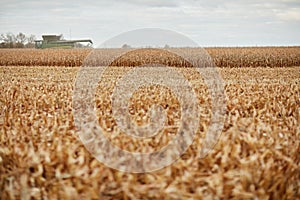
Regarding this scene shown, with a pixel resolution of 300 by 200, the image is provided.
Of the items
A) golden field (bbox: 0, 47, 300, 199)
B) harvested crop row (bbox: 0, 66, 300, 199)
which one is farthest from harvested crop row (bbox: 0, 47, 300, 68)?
harvested crop row (bbox: 0, 66, 300, 199)

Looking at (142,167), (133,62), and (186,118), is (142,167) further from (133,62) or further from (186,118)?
(133,62)

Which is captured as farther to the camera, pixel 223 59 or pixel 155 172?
pixel 223 59

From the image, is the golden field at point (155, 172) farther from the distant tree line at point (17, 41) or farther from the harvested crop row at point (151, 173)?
the distant tree line at point (17, 41)

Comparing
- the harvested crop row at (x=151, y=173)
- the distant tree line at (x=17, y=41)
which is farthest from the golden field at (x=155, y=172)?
the distant tree line at (x=17, y=41)

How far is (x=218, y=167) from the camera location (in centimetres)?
312

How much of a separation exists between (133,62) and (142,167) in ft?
45.6

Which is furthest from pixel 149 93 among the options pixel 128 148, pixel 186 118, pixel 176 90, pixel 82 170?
pixel 82 170

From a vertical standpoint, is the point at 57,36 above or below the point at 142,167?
above

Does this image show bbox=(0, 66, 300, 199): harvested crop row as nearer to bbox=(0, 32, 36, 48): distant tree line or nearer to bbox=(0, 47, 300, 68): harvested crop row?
bbox=(0, 47, 300, 68): harvested crop row

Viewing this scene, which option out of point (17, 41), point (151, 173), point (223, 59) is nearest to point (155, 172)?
point (151, 173)

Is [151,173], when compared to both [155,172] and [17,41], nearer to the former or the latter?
[155,172]

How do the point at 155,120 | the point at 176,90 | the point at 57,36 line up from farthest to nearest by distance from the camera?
the point at 57,36, the point at 176,90, the point at 155,120

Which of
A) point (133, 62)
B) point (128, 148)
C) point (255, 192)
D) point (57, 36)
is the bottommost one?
point (255, 192)

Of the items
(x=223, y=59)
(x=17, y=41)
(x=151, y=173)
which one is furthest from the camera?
(x=17, y=41)
